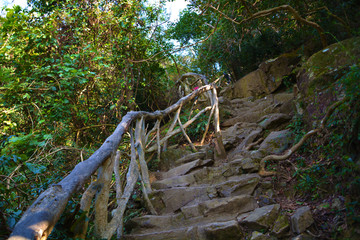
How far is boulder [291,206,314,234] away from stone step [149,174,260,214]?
85 cm

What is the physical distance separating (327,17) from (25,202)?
22.7 feet

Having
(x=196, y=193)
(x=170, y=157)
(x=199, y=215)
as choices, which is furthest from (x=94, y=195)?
(x=170, y=157)

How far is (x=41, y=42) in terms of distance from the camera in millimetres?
4938

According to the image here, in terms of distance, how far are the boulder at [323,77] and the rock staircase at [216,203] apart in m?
0.65

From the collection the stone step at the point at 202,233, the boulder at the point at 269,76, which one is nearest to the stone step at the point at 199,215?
the stone step at the point at 202,233

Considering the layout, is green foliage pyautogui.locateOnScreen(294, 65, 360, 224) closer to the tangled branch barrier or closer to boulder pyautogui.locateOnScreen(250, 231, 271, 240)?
boulder pyautogui.locateOnScreen(250, 231, 271, 240)

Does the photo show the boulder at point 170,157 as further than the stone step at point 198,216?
Yes

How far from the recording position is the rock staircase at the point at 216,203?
2582 mm

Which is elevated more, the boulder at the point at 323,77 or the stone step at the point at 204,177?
the boulder at the point at 323,77

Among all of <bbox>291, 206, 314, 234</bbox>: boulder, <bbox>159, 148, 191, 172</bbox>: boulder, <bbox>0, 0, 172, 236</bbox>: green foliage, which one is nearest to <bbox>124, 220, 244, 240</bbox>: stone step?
<bbox>291, 206, 314, 234</bbox>: boulder

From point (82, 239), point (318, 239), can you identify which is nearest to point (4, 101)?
point (82, 239)

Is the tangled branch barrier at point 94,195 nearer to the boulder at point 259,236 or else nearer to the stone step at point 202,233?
the stone step at point 202,233

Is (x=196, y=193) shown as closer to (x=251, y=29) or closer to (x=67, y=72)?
(x=67, y=72)

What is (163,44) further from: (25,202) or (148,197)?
(25,202)
